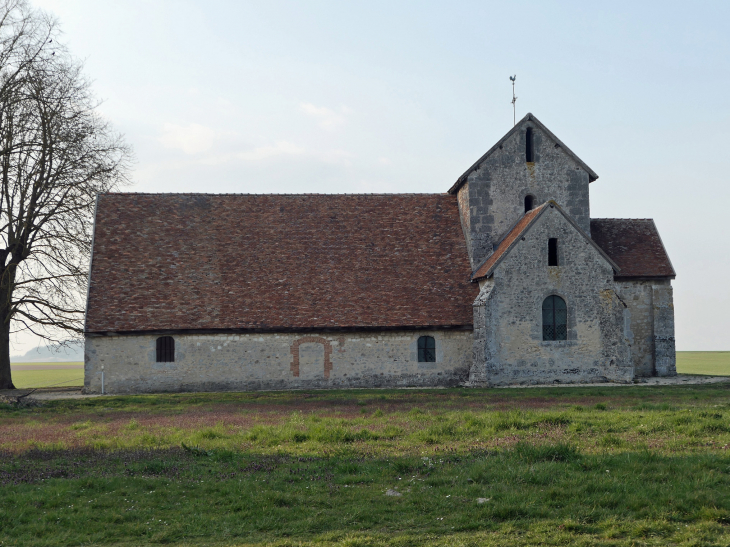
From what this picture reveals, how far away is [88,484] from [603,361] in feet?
70.9

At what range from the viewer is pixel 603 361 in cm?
2619

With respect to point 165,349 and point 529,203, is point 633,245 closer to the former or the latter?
point 529,203

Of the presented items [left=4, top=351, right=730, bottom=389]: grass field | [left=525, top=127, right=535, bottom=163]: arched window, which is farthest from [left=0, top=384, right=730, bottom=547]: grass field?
[left=4, top=351, right=730, bottom=389]: grass field

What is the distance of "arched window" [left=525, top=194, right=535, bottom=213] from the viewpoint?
29109 millimetres

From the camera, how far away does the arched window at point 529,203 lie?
2911 cm

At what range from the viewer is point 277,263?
28578 millimetres

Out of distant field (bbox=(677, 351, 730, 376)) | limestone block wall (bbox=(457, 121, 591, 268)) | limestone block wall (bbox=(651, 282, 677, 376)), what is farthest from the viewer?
distant field (bbox=(677, 351, 730, 376))

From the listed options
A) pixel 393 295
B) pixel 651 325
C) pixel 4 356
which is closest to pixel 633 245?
pixel 651 325

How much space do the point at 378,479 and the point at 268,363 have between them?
1706 centimetres

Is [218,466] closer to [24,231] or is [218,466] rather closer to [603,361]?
[603,361]

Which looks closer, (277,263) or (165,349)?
(165,349)

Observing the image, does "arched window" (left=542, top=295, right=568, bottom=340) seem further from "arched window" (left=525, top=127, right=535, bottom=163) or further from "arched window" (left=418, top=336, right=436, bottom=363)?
"arched window" (left=525, top=127, right=535, bottom=163)

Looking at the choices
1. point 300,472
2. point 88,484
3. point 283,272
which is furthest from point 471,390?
→ point 88,484

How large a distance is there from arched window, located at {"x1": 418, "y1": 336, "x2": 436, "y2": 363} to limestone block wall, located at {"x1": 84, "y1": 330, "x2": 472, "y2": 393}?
7.2 inches
